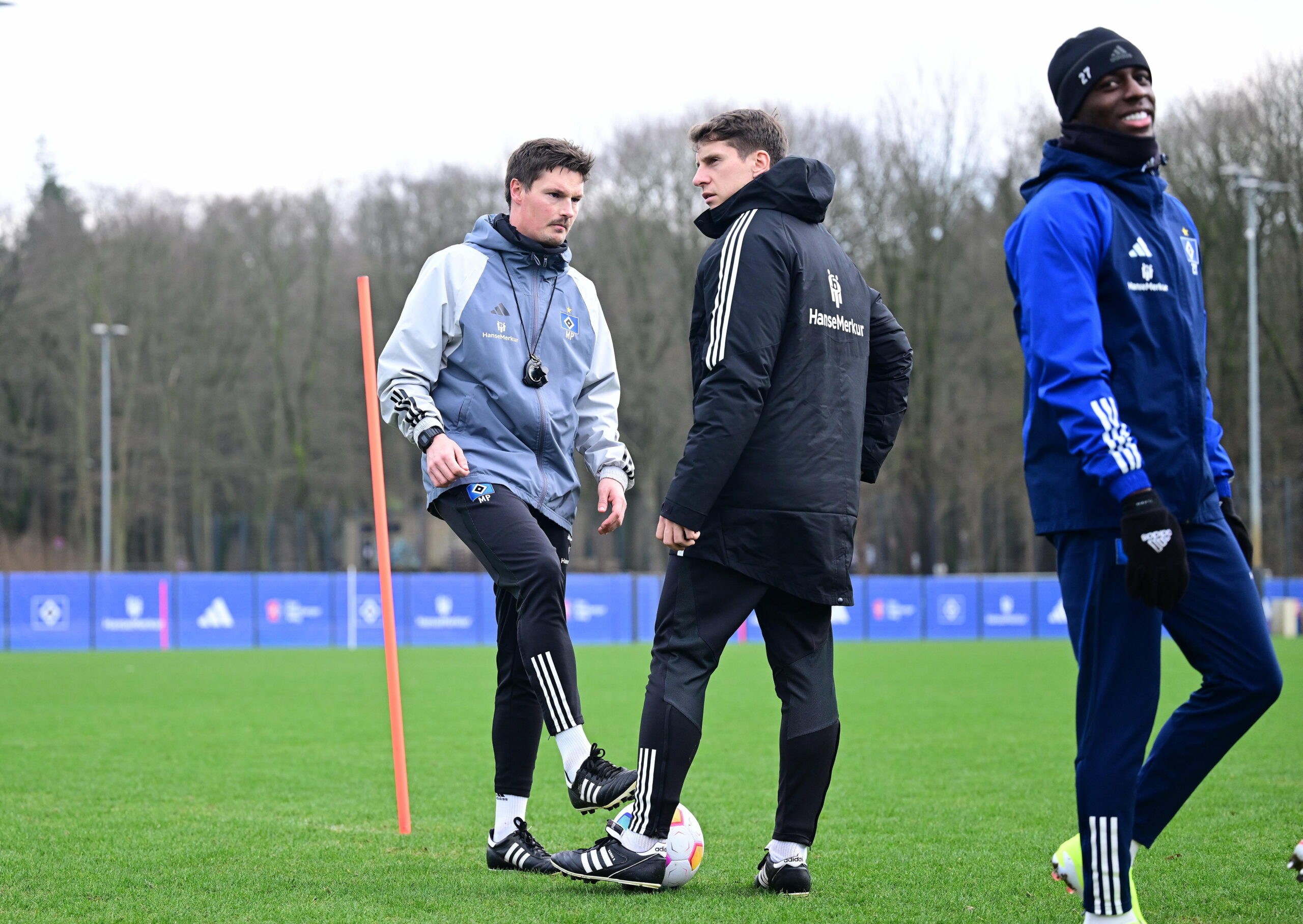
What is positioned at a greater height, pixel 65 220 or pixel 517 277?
pixel 65 220

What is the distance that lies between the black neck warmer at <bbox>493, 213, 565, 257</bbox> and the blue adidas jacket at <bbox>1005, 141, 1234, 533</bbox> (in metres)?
1.84

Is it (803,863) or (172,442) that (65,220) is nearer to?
(172,442)

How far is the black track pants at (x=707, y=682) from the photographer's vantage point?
4.18 meters

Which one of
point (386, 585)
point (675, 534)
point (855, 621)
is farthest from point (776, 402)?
point (855, 621)

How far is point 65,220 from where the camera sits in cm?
4366

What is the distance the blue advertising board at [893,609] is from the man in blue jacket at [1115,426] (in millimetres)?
25773

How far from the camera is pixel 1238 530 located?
372 centimetres

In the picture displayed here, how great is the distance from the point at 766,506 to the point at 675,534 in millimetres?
280

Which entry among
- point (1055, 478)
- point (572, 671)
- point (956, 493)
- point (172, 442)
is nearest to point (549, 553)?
point (572, 671)

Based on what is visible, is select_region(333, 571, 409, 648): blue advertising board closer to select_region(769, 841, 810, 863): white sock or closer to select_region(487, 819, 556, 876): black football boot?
select_region(487, 819, 556, 876): black football boot

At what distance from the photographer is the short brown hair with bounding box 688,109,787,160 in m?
4.44

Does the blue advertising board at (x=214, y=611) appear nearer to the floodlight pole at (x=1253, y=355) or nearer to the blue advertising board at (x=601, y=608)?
the blue advertising board at (x=601, y=608)

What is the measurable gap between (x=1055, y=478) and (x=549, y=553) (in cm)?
171

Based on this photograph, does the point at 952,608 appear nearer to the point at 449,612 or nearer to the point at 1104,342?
the point at 449,612
